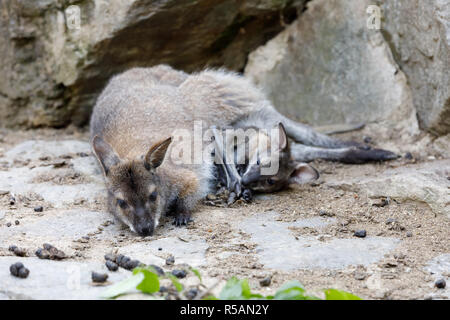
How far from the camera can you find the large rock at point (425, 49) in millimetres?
5426

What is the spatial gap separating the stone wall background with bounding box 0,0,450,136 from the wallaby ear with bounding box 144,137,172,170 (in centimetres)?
226

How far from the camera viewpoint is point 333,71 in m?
6.94

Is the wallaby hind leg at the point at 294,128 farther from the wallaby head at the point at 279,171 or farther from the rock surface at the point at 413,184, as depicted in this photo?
the rock surface at the point at 413,184

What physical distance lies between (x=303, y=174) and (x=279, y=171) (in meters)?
0.24

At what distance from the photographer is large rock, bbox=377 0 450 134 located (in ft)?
17.8

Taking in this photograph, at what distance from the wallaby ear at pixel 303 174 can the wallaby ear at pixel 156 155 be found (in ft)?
5.13

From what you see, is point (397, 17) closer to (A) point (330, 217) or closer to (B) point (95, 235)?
(A) point (330, 217)

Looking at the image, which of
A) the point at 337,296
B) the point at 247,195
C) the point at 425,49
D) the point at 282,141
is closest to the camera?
the point at 337,296

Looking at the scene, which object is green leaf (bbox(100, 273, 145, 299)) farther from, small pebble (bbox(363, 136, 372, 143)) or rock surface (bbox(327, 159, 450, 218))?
small pebble (bbox(363, 136, 372, 143))

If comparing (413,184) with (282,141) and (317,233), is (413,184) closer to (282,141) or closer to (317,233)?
(317,233)

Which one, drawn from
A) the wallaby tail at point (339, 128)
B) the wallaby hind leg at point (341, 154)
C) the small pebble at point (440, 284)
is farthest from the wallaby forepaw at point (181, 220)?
the wallaby tail at point (339, 128)

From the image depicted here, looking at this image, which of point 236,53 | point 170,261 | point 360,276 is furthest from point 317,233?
point 236,53

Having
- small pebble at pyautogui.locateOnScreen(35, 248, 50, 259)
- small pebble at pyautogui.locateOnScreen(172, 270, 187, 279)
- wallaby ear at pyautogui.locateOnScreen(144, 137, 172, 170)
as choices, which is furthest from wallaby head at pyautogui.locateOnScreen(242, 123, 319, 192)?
small pebble at pyautogui.locateOnScreen(35, 248, 50, 259)
